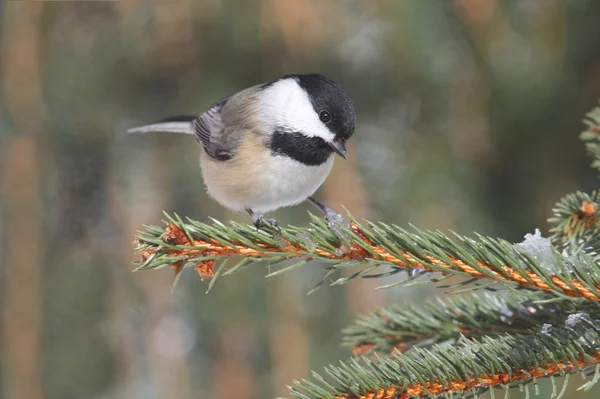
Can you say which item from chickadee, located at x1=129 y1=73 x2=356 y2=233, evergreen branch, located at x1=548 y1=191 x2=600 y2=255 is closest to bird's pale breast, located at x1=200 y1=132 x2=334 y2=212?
chickadee, located at x1=129 y1=73 x2=356 y2=233

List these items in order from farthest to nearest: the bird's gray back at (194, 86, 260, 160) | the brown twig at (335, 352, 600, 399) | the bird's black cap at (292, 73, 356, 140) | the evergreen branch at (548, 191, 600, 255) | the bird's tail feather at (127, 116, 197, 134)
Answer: the bird's tail feather at (127, 116, 197, 134)
the bird's gray back at (194, 86, 260, 160)
the bird's black cap at (292, 73, 356, 140)
the evergreen branch at (548, 191, 600, 255)
the brown twig at (335, 352, 600, 399)

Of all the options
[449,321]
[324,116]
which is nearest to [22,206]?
[324,116]

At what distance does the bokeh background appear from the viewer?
171cm

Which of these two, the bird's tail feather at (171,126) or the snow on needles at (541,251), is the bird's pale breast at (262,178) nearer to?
the bird's tail feather at (171,126)

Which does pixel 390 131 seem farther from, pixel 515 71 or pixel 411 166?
pixel 515 71

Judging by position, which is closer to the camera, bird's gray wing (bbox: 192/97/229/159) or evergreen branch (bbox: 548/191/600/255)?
evergreen branch (bbox: 548/191/600/255)

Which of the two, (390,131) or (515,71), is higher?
(515,71)

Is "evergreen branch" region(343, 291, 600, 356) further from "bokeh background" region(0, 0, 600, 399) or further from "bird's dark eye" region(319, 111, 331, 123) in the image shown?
"bokeh background" region(0, 0, 600, 399)

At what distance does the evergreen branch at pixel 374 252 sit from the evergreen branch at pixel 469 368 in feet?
0.20

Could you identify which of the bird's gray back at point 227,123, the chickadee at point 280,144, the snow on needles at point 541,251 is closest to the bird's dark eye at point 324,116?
the chickadee at point 280,144

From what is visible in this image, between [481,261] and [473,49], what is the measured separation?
42.3 inches

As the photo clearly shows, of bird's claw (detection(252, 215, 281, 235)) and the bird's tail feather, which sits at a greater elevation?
bird's claw (detection(252, 215, 281, 235))

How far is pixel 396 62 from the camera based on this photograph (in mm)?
1788

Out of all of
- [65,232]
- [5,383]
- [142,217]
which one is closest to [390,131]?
[142,217]
